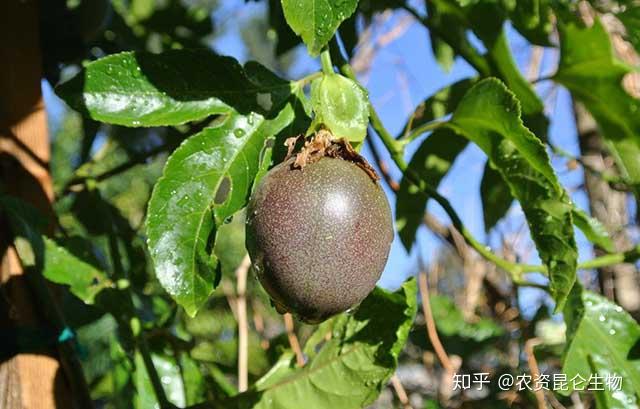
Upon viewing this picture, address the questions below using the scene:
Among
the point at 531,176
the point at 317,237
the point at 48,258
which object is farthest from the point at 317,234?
the point at 48,258

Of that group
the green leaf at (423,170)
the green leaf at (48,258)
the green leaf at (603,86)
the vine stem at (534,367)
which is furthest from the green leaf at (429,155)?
the green leaf at (48,258)

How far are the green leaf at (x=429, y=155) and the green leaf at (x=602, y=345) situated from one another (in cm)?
19

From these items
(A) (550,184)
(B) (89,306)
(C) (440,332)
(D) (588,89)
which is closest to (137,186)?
(C) (440,332)

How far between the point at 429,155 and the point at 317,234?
0.45 m

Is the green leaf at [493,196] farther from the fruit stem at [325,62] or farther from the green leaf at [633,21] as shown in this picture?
the fruit stem at [325,62]

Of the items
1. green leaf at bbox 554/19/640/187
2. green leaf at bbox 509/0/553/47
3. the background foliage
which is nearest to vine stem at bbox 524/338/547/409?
the background foliage

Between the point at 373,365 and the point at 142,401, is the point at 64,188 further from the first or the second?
the point at 373,365

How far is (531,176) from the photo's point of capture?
27.5 inches

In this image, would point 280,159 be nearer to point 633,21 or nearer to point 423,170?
point 423,170

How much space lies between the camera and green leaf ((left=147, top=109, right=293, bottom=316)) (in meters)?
0.59

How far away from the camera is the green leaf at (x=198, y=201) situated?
59 cm

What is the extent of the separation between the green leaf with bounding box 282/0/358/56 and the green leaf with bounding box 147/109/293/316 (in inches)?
4.8

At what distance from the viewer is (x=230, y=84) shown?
662mm

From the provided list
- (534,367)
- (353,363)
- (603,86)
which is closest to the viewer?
(353,363)
